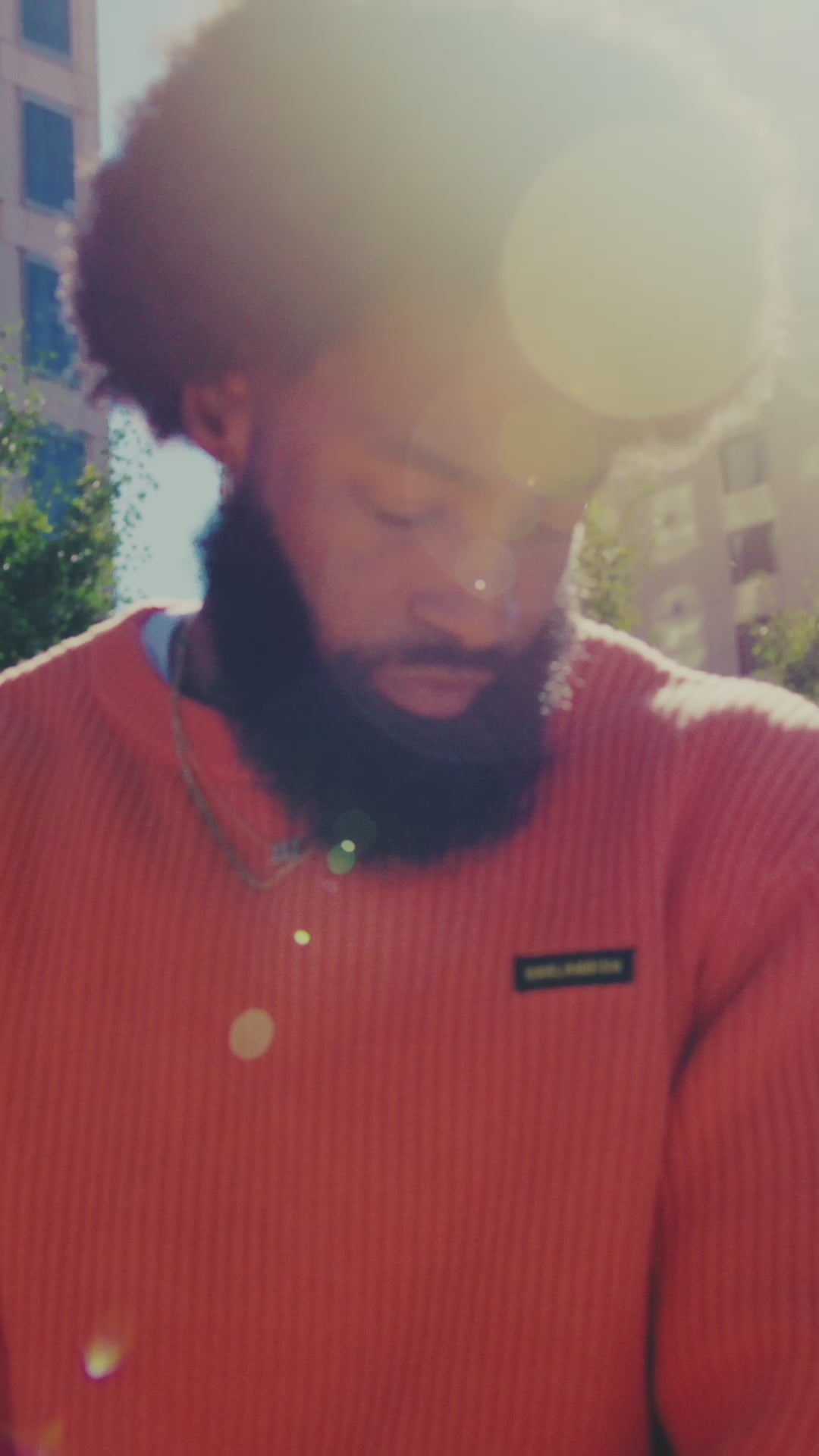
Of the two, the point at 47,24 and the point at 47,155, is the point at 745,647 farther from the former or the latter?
the point at 47,24

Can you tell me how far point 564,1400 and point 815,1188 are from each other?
1.15 feet

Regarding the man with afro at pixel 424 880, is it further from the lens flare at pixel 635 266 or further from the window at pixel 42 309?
the window at pixel 42 309

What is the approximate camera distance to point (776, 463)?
29.1m

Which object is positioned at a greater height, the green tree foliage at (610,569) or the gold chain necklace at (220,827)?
the gold chain necklace at (220,827)

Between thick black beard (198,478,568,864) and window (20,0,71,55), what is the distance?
85.7ft

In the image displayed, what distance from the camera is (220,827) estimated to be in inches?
76.0

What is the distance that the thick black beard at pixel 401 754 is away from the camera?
72.8 inches

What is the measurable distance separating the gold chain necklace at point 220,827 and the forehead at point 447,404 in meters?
0.34

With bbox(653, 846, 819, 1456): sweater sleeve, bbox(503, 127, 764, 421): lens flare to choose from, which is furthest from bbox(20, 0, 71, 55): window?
bbox(653, 846, 819, 1456): sweater sleeve

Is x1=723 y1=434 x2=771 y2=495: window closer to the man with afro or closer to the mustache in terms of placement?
the man with afro

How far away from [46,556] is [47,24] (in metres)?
15.9

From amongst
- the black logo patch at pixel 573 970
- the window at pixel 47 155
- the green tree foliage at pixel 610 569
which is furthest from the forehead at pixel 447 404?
the window at pixel 47 155

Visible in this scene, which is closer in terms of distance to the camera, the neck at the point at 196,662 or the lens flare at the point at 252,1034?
the lens flare at the point at 252,1034

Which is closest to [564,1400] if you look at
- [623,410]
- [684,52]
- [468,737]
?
[468,737]
